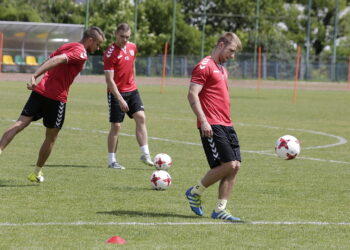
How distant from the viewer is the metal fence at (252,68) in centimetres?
6869

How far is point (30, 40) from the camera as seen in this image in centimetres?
6066

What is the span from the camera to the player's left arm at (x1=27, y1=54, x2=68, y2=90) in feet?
33.0

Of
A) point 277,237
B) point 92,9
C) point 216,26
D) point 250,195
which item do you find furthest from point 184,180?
point 216,26

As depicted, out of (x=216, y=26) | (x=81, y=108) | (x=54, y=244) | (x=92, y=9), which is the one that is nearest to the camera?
(x=54, y=244)

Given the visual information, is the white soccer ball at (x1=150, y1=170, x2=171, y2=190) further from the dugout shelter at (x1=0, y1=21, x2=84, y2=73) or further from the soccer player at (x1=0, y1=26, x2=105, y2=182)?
the dugout shelter at (x1=0, y1=21, x2=84, y2=73)

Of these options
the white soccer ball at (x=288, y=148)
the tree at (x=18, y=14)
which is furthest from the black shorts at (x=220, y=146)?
the tree at (x=18, y=14)

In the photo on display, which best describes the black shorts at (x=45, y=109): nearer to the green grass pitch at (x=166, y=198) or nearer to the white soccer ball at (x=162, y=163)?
the green grass pitch at (x=166, y=198)

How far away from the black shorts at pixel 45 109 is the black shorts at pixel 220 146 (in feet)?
9.37

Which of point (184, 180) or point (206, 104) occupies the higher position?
point (206, 104)

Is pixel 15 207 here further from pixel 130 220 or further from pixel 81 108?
pixel 81 108

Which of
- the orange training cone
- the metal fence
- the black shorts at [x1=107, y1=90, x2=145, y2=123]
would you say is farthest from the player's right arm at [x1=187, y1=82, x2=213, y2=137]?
the metal fence

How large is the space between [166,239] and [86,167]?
18.0ft

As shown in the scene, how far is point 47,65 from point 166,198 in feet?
7.27

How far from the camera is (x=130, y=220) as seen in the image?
8.21m
